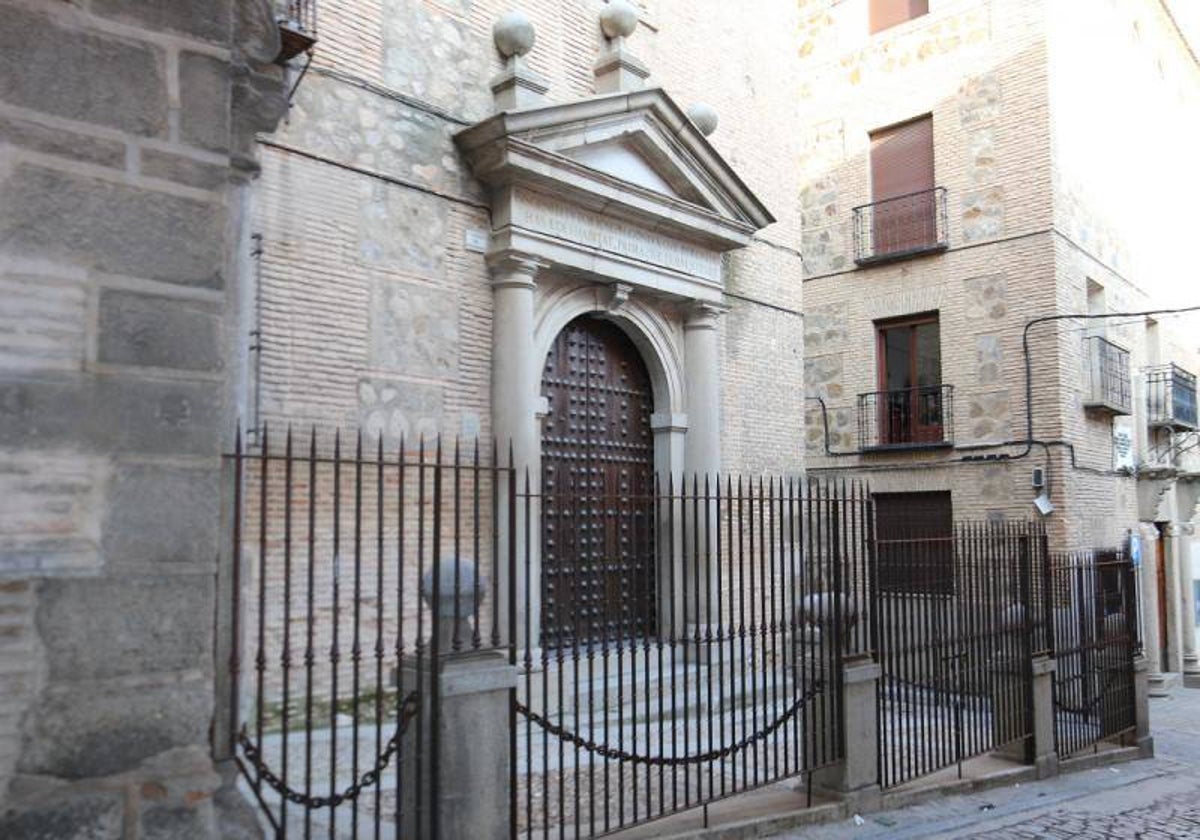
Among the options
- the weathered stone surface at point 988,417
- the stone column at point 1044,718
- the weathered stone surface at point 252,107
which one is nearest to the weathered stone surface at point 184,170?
the weathered stone surface at point 252,107

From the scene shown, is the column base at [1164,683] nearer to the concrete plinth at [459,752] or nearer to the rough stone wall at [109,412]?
the concrete plinth at [459,752]

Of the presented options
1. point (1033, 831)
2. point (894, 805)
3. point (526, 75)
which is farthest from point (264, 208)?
point (1033, 831)

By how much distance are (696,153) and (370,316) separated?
419 cm

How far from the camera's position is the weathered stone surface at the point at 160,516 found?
102 inches

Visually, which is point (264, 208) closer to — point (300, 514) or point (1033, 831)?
point (300, 514)

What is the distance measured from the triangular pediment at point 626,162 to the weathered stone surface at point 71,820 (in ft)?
22.0

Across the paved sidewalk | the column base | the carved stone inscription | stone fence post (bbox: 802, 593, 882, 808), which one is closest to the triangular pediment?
the carved stone inscription

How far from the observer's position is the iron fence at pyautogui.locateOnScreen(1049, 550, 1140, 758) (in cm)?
867

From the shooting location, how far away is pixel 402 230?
814cm

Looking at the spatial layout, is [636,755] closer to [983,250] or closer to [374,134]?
[374,134]

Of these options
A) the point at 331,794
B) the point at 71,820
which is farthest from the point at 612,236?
the point at 71,820

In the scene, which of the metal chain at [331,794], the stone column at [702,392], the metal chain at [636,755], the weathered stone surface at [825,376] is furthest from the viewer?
the weathered stone surface at [825,376]

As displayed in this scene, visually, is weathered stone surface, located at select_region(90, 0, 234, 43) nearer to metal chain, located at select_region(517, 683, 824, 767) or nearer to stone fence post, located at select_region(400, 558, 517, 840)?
stone fence post, located at select_region(400, 558, 517, 840)

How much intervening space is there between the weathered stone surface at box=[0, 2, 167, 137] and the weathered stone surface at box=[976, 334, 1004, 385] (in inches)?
570
